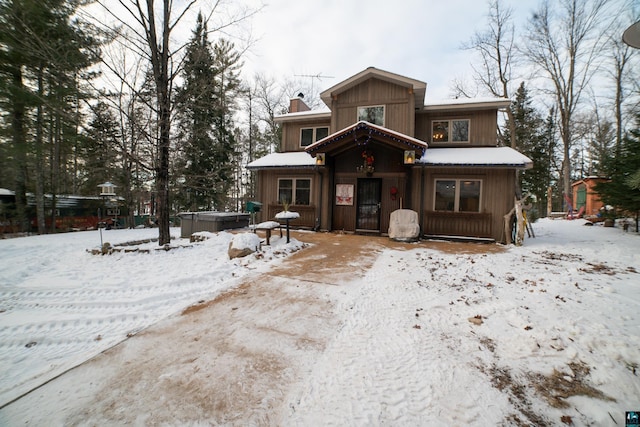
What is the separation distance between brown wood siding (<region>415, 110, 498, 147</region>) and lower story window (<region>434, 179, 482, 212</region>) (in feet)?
6.58

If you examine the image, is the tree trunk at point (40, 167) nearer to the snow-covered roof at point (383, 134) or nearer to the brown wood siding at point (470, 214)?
the snow-covered roof at point (383, 134)

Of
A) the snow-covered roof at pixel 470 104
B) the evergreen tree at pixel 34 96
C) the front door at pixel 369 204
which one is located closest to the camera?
the evergreen tree at pixel 34 96

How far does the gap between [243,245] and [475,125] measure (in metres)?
10.3

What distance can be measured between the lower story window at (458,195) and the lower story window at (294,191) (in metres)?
5.39

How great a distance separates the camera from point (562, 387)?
186 cm

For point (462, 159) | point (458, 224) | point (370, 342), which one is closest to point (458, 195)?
point (458, 224)

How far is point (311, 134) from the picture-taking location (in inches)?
481

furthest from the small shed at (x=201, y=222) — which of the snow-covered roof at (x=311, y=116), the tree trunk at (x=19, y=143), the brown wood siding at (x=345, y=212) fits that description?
the tree trunk at (x=19, y=143)

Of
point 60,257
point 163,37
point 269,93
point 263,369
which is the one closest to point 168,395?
point 263,369

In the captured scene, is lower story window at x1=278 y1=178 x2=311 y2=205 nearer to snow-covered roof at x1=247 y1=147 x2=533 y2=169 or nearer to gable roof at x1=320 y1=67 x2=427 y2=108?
snow-covered roof at x1=247 y1=147 x2=533 y2=169

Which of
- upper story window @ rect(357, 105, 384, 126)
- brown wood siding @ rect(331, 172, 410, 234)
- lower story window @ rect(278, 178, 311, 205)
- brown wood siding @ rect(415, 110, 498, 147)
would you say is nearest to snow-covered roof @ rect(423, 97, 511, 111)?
brown wood siding @ rect(415, 110, 498, 147)

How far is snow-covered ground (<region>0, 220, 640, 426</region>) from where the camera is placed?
5.46ft

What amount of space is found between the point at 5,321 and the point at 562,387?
19.0 ft

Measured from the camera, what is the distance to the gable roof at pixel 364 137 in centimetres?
838
